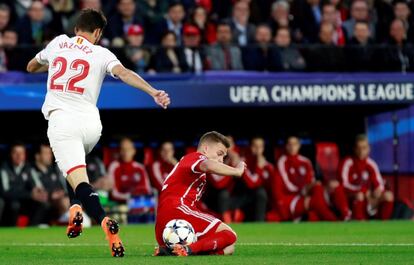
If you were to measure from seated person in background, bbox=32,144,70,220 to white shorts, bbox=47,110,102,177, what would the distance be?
831 centimetres

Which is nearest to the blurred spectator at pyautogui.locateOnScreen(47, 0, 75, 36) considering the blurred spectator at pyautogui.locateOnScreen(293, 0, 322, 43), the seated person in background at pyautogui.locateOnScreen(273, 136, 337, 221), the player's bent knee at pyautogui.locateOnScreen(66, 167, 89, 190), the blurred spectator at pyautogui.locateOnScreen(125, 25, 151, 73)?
the blurred spectator at pyautogui.locateOnScreen(125, 25, 151, 73)

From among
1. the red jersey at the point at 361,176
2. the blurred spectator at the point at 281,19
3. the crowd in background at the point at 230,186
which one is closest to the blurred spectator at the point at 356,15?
the blurred spectator at the point at 281,19

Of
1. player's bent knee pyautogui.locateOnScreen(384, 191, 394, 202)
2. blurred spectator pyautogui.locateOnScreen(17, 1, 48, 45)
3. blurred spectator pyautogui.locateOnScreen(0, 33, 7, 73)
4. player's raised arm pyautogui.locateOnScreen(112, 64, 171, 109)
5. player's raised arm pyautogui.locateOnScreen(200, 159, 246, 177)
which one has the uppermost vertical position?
blurred spectator pyautogui.locateOnScreen(17, 1, 48, 45)

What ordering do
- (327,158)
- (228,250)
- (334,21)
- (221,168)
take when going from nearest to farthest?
(221,168), (228,250), (334,21), (327,158)

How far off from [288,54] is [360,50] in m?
1.13

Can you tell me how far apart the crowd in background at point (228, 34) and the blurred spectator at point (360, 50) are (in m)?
0.02

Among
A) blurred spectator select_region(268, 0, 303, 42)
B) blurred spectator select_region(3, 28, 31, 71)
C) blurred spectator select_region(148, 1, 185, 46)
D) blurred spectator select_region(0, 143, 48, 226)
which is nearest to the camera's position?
blurred spectator select_region(3, 28, 31, 71)

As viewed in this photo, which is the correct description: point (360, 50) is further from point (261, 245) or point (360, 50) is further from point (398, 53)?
point (261, 245)

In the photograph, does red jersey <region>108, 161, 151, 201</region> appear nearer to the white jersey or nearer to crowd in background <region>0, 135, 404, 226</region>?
crowd in background <region>0, 135, 404, 226</region>

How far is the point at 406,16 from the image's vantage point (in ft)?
68.5

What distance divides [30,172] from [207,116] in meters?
3.56

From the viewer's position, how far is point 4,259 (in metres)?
10.1

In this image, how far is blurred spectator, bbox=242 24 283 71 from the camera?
18875mm

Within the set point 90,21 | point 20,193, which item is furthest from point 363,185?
point 90,21
